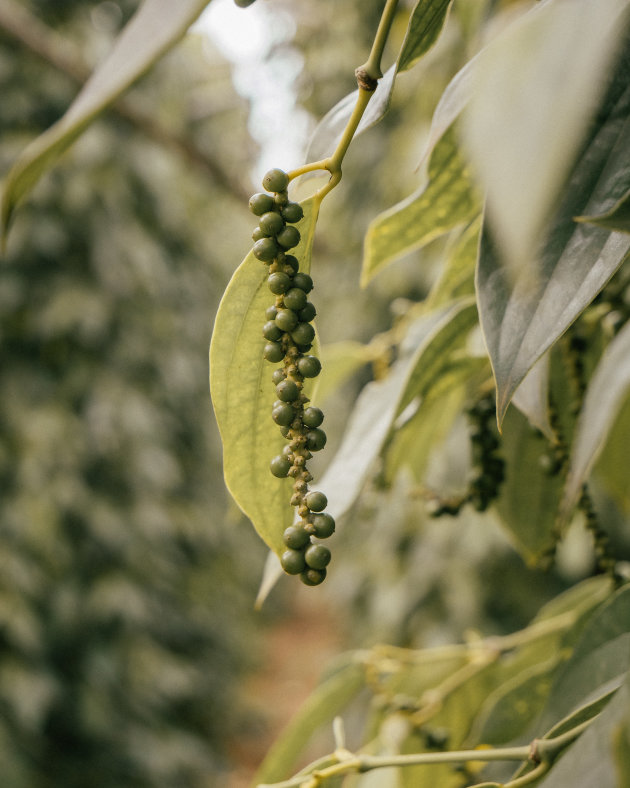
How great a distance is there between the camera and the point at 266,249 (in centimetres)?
25

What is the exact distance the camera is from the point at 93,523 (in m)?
1.94

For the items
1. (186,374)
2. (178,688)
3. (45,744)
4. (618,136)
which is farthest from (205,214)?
(618,136)

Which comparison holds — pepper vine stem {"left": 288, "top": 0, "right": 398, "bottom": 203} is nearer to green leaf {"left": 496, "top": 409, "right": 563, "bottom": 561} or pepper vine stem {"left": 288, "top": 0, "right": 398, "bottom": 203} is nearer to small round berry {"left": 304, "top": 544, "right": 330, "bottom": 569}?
small round berry {"left": 304, "top": 544, "right": 330, "bottom": 569}

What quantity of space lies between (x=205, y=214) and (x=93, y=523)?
5.02 feet

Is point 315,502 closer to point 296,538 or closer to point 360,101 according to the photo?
point 296,538

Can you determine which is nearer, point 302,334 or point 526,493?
point 302,334

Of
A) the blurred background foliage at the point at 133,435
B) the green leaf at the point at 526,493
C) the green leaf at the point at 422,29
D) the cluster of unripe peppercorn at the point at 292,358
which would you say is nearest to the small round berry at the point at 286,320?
the cluster of unripe peppercorn at the point at 292,358

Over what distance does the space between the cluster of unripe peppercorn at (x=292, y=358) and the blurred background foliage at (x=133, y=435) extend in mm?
999

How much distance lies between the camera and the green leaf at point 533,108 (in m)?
0.11

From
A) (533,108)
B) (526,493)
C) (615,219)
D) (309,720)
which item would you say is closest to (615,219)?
(615,219)

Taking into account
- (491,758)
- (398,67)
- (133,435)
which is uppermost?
(133,435)

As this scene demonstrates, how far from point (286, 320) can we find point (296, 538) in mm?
75

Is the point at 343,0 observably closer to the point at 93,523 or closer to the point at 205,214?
the point at 205,214

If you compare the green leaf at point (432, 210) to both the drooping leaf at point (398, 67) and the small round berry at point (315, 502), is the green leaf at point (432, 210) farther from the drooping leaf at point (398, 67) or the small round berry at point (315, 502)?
the small round berry at point (315, 502)
